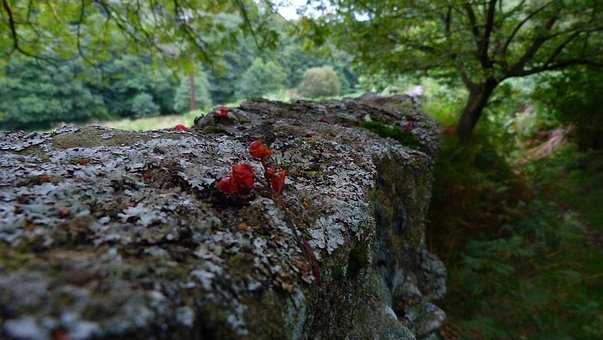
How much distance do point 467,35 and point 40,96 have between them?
1475 inches

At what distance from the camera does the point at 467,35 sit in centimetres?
457

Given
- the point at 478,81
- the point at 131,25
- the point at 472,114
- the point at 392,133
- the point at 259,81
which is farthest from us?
the point at 259,81

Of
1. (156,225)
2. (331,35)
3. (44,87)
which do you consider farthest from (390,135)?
(44,87)

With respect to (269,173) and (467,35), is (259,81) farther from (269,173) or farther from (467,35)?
(269,173)

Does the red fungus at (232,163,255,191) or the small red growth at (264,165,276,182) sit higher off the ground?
the red fungus at (232,163,255,191)

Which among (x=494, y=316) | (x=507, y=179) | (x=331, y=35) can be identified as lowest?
(x=494, y=316)

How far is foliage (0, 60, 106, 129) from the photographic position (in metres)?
30.0

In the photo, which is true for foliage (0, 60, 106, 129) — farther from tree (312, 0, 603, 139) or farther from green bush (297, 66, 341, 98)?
tree (312, 0, 603, 139)

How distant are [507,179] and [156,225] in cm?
606

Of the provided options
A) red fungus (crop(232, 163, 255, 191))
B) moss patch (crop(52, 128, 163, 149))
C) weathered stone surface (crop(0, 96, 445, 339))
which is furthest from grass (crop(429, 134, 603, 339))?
moss patch (crop(52, 128, 163, 149))

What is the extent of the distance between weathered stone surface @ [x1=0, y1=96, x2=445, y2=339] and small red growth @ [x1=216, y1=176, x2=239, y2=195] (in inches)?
1.4

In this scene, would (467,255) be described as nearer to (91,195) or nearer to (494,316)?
(494,316)

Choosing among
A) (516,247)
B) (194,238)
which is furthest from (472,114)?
(194,238)

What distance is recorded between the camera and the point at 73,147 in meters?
1.56
